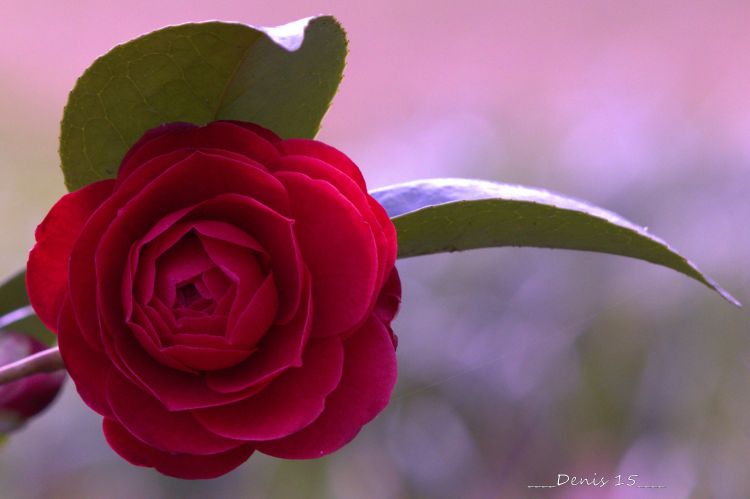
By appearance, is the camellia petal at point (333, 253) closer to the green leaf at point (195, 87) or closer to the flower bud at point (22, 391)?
the green leaf at point (195, 87)

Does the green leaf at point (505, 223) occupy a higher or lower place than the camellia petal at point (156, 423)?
higher

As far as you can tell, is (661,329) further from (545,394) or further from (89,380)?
(89,380)

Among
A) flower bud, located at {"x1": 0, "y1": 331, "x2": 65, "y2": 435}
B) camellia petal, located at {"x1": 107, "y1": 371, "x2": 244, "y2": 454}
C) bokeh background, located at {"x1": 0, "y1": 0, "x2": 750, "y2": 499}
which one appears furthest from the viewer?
bokeh background, located at {"x1": 0, "y1": 0, "x2": 750, "y2": 499}

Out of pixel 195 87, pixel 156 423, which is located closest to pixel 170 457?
pixel 156 423

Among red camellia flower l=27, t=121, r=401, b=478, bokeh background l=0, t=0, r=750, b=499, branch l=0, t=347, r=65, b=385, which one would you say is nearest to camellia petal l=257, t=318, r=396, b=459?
red camellia flower l=27, t=121, r=401, b=478

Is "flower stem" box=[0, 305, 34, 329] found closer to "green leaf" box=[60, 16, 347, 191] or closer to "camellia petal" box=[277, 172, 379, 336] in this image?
"green leaf" box=[60, 16, 347, 191]

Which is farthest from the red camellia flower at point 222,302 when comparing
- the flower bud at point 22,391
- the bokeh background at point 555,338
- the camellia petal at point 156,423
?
the bokeh background at point 555,338
